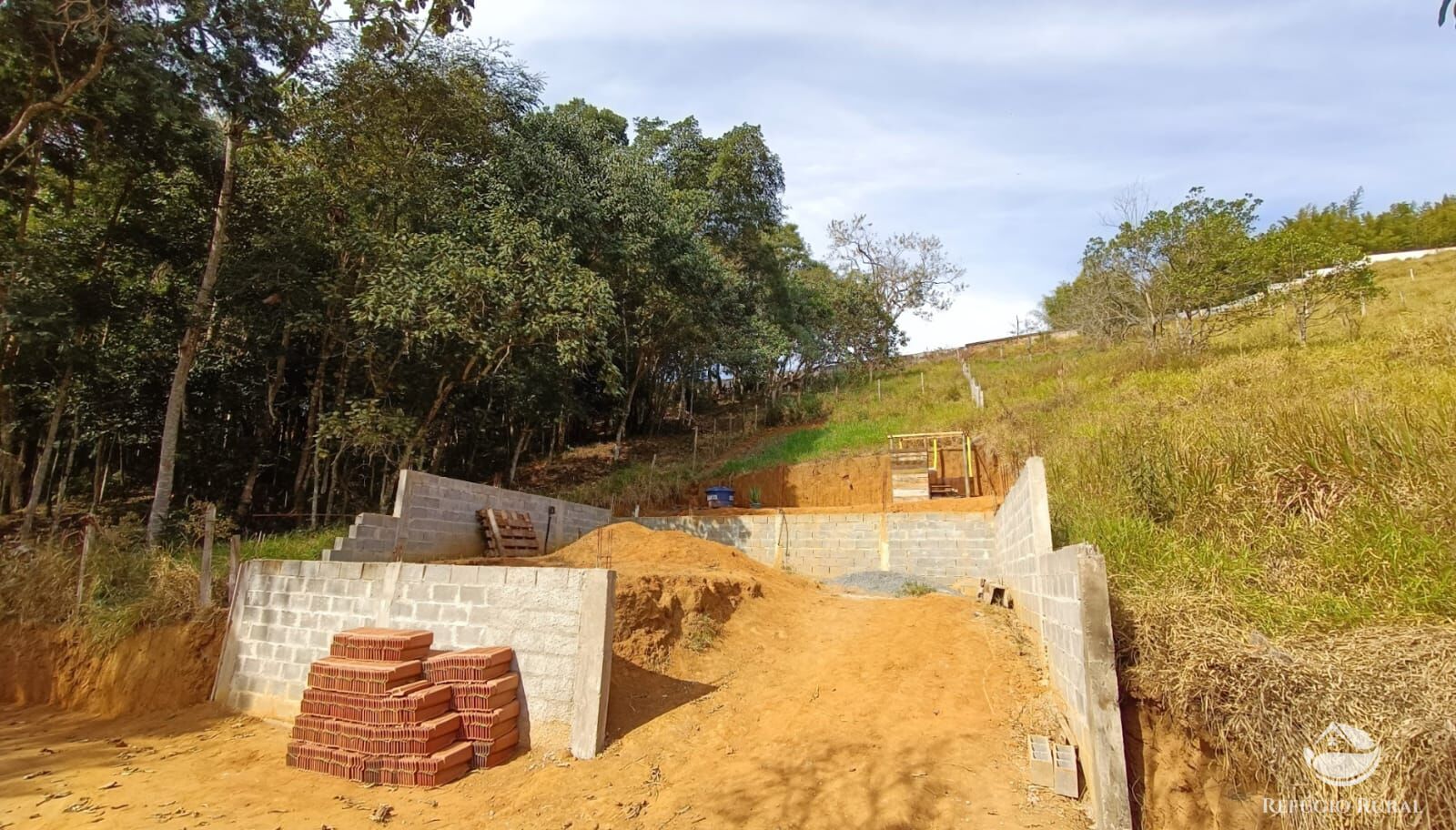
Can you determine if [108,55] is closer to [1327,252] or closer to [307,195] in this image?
[307,195]

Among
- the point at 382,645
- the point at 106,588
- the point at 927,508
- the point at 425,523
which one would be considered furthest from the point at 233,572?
the point at 927,508

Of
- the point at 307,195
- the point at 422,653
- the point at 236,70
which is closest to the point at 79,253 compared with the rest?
the point at 307,195

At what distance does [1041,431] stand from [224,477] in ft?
53.7

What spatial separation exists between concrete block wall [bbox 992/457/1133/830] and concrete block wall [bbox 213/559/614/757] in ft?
10.8

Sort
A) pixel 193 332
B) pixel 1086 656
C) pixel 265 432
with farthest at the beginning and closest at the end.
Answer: pixel 265 432 < pixel 193 332 < pixel 1086 656

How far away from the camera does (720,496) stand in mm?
14953

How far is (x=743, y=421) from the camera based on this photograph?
22656 mm

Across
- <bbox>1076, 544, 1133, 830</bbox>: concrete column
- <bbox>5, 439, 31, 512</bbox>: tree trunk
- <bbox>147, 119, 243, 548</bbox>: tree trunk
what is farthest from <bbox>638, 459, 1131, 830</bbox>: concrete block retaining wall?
<bbox>5, 439, 31, 512</bbox>: tree trunk

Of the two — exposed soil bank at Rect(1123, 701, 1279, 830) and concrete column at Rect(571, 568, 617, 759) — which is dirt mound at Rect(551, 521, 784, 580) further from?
exposed soil bank at Rect(1123, 701, 1279, 830)

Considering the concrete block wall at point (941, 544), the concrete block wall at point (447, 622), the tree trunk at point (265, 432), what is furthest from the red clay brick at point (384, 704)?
the concrete block wall at point (941, 544)

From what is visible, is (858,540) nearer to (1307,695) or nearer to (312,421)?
(1307,695)

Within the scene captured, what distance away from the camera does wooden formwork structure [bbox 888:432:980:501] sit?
1317cm

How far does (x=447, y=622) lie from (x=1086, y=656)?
191 inches

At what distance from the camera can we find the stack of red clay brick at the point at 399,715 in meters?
4.60
